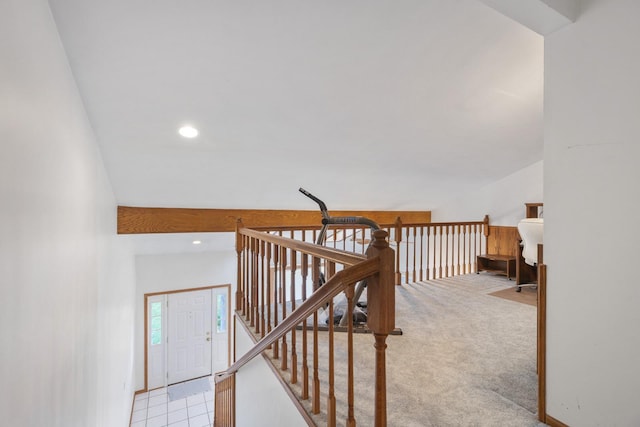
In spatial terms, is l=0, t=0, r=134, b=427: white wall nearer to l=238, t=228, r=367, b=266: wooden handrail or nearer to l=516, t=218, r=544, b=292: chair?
l=238, t=228, r=367, b=266: wooden handrail

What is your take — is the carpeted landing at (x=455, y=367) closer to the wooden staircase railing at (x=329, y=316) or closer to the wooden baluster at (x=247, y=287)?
the wooden staircase railing at (x=329, y=316)

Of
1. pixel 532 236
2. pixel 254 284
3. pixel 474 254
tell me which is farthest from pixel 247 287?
pixel 474 254

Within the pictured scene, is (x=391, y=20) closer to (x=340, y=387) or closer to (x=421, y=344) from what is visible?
(x=340, y=387)

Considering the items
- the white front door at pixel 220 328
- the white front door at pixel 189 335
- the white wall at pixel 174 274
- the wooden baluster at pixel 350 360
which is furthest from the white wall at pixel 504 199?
the white front door at pixel 189 335

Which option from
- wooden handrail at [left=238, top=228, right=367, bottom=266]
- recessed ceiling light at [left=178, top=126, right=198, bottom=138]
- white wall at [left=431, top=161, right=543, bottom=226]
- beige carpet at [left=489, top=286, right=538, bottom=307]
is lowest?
beige carpet at [left=489, top=286, right=538, bottom=307]

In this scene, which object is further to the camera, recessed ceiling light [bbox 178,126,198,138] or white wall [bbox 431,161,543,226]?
white wall [bbox 431,161,543,226]

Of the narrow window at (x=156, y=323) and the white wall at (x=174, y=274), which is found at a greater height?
the white wall at (x=174, y=274)

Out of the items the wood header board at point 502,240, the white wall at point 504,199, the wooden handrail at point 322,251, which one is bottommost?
the wood header board at point 502,240

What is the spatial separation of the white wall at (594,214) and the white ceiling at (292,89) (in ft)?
1.93

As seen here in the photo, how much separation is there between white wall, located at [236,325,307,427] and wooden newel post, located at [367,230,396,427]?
65 centimetres

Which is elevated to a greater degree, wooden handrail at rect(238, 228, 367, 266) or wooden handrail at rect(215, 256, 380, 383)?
wooden handrail at rect(238, 228, 367, 266)

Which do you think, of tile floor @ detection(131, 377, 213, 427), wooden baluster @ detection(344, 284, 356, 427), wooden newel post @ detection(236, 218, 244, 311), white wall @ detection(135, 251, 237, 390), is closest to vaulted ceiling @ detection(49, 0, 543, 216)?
wooden newel post @ detection(236, 218, 244, 311)

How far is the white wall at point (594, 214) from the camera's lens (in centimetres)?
124

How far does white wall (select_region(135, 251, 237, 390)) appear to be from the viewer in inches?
233
